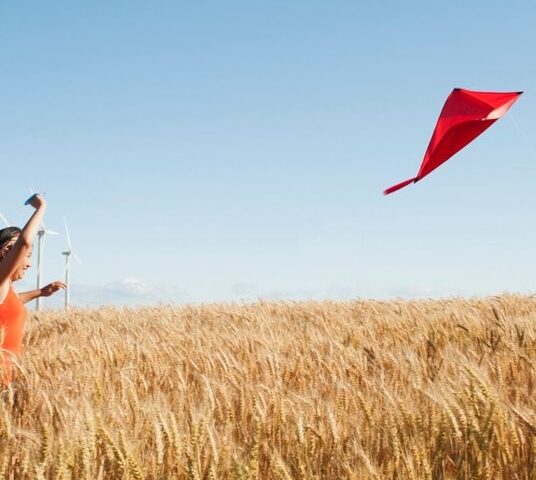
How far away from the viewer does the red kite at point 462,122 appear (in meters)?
4.68

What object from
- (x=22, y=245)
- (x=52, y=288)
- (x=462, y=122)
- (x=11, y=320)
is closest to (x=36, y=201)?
(x=22, y=245)

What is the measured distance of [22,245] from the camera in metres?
3.56

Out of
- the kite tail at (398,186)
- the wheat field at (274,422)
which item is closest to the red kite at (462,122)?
the kite tail at (398,186)

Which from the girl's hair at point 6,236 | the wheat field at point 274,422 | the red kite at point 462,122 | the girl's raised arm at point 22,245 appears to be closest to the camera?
the wheat field at point 274,422

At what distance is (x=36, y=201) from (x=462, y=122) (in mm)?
2944

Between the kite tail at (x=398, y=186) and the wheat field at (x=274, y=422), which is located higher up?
the kite tail at (x=398, y=186)

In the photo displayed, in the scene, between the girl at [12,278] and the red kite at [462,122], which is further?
the red kite at [462,122]

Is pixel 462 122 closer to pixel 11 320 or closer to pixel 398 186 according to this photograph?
pixel 398 186

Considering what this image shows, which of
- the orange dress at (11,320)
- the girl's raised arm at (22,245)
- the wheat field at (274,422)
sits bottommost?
the wheat field at (274,422)

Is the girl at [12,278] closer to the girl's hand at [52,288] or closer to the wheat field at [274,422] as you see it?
the wheat field at [274,422]

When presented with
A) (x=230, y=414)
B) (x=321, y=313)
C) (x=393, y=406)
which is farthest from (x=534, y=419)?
(x=321, y=313)

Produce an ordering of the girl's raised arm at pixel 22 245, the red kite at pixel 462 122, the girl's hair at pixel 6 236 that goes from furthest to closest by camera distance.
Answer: the red kite at pixel 462 122
the girl's hair at pixel 6 236
the girl's raised arm at pixel 22 245

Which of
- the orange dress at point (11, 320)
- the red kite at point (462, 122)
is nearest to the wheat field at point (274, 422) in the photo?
the orange dress at point (11, 320)

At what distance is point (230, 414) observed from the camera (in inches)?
113
